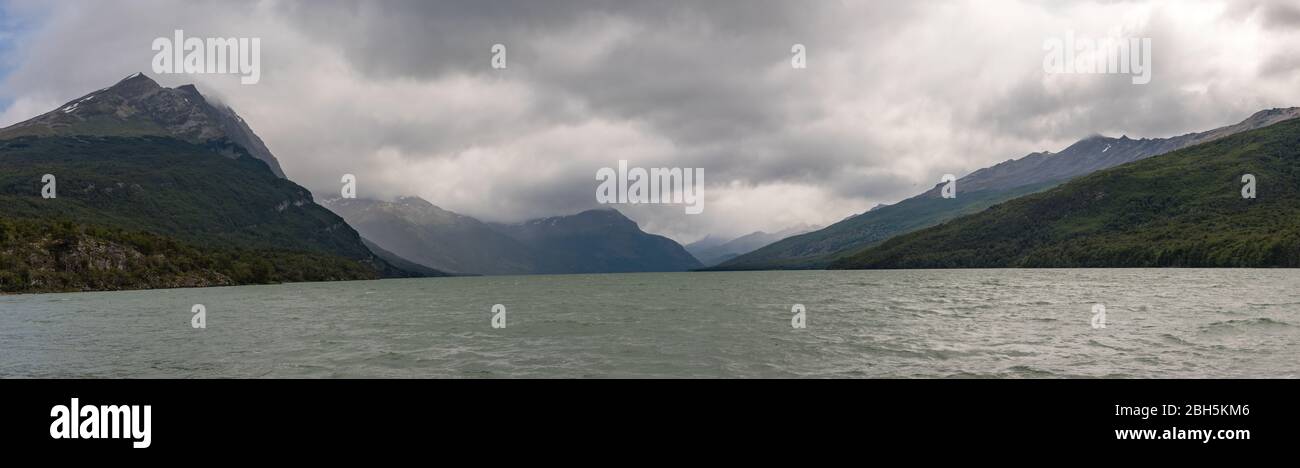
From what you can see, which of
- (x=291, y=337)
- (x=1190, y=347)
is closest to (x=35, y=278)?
(x=291, y=337)

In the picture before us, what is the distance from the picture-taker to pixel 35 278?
17688cm
